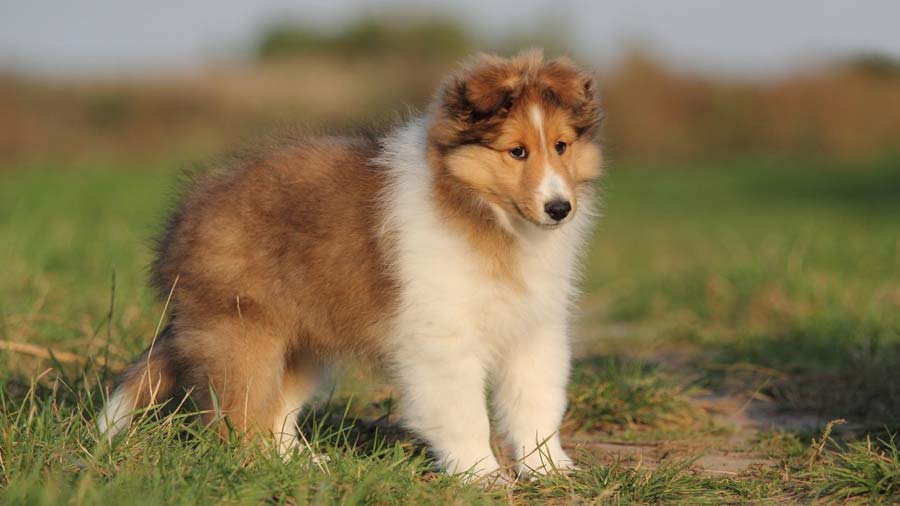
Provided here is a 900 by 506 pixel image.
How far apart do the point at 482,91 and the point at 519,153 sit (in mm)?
247

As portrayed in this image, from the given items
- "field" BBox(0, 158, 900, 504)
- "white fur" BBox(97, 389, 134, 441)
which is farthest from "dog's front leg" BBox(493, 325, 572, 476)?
"white fur" BBox(97, 389, 134, 441)

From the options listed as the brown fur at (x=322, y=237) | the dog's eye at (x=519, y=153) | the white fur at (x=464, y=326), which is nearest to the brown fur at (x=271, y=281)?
the brown fur at (x=322, y=237)

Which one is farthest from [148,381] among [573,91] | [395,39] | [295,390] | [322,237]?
[395,39]

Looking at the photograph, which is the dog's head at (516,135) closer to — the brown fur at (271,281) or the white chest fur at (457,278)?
the white chest fur at (457,278)

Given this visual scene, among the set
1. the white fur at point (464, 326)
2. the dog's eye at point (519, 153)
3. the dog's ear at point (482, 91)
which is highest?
the dog's ear at point (482, 91)

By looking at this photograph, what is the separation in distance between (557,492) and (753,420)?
5.15ft

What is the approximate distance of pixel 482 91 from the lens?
12.6 ft

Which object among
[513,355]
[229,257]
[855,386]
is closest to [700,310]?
[855,386]

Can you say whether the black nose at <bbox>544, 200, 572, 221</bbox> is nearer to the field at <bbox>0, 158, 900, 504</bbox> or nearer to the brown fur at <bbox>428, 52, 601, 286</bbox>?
the brown fur at <bbox>428, 52, 601, 286</bbox>

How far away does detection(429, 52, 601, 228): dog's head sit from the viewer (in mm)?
3797

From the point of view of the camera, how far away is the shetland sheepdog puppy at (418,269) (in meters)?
3.85

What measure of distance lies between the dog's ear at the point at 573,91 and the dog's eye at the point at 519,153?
0.70ft

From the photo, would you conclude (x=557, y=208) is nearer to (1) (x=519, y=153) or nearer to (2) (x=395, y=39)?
(1) (x=519, y=153)

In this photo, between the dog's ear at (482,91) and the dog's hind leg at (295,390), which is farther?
the dog's hind leg at (295,390)
